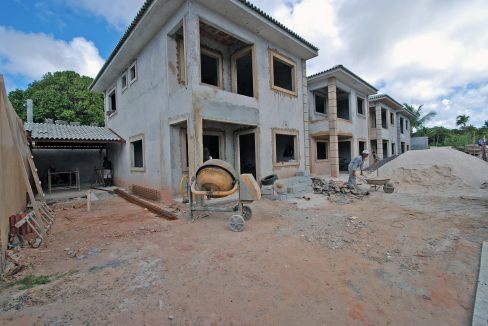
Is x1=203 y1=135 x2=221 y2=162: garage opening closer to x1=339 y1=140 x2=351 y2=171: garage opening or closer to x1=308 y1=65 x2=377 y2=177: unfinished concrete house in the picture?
x1=308 y1=65 x2=377 y2=177: unfinished concrete house

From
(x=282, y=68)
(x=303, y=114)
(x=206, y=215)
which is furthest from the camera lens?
(x=282, y=68)

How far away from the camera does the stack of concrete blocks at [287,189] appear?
831cm

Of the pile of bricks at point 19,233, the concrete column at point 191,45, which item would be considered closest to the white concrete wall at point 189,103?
the concrete column at point 191,45

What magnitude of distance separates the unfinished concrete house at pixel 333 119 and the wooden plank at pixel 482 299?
34.1ft

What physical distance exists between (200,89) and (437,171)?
11656 millimetres

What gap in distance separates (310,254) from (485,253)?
2800mm

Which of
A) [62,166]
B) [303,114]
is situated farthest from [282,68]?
[62,166]

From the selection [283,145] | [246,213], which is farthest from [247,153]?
[246,213]

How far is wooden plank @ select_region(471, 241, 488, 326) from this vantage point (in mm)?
2223

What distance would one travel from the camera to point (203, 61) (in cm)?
1058

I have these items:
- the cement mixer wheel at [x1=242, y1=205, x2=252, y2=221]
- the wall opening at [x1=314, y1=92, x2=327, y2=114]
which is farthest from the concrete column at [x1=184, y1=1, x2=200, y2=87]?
the wall opening at [x1=314, y1=92, x2=327, y2=114]

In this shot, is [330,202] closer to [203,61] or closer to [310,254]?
[310,254]

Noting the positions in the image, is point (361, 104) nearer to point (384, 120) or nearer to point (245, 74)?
point (384, 120)

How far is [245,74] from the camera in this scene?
497 inches
